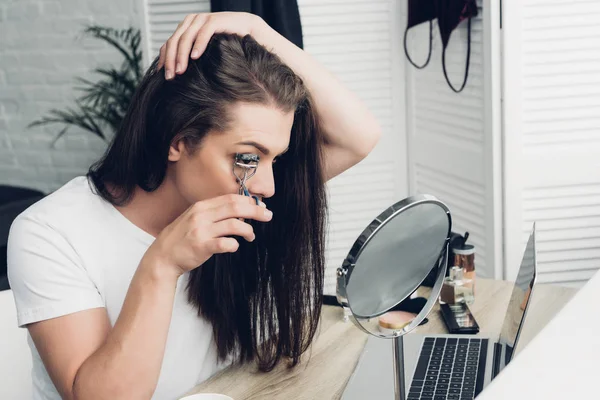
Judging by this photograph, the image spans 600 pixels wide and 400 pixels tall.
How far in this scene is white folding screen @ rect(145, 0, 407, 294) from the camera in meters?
2.83

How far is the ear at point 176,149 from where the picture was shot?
1.23m

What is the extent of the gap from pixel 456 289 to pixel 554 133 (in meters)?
1.23

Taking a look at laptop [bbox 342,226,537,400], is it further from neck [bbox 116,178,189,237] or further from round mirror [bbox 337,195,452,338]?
neck [bbox 116,178,189,237]

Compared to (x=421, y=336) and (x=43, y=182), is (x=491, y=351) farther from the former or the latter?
(x=43, y=182)

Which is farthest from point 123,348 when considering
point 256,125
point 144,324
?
point 256,125

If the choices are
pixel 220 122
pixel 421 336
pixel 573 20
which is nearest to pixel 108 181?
pixel 220 122

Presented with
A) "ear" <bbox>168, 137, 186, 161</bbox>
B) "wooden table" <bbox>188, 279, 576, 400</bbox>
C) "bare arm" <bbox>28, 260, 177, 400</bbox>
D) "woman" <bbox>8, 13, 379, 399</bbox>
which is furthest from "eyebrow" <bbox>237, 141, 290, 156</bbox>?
"wooden table" <bbox>188, 279, 576, 400</bbox>

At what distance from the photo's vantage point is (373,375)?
120cm

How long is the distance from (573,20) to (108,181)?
169cm

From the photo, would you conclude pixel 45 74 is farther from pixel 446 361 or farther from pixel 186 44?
pixel 446 361

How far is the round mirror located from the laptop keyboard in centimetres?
32

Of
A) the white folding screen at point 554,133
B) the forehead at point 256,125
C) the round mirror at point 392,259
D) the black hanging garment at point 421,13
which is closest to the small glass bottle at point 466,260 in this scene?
the forehead at point 256,125

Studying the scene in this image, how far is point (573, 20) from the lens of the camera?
2.42 metres

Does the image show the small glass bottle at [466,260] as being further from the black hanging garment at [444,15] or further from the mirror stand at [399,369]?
the black hanging garment at [444,15]
